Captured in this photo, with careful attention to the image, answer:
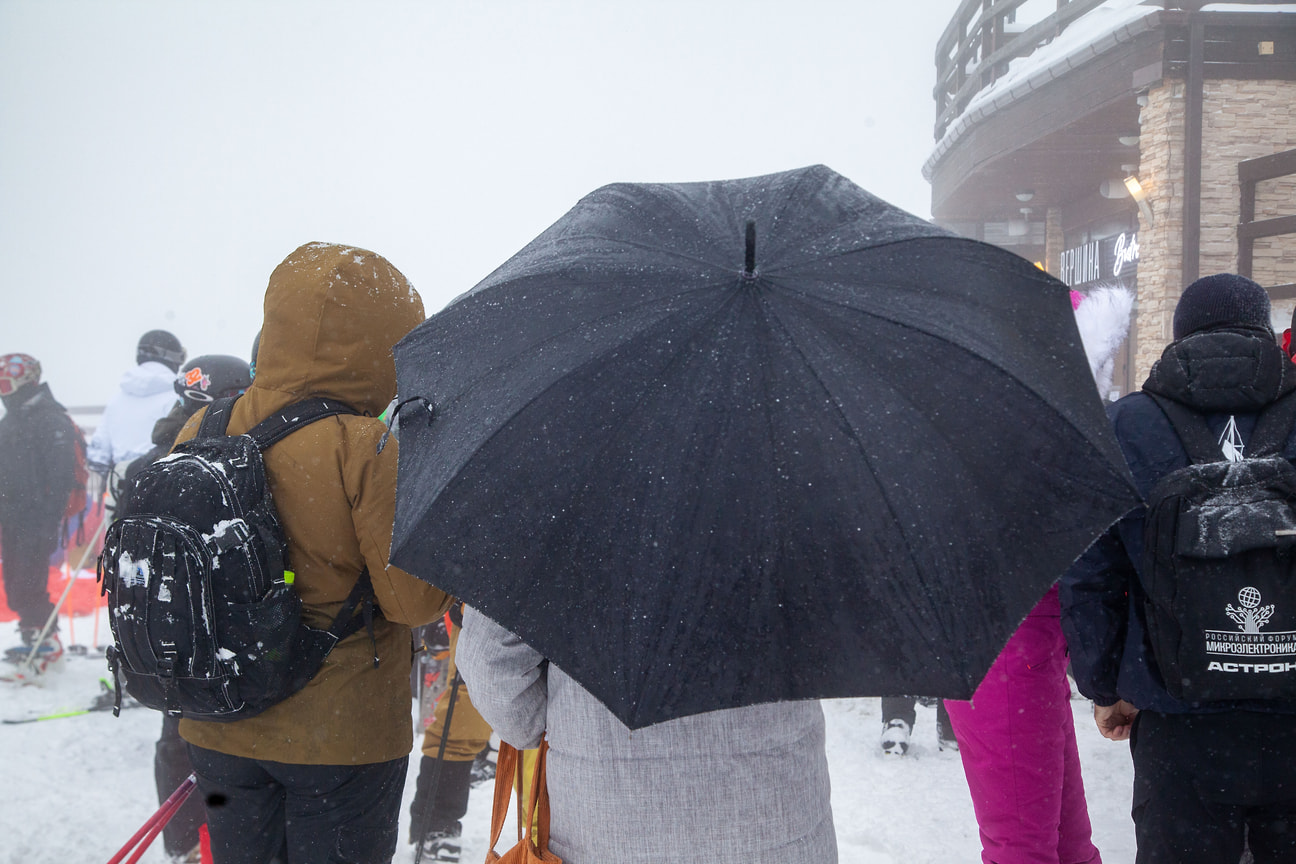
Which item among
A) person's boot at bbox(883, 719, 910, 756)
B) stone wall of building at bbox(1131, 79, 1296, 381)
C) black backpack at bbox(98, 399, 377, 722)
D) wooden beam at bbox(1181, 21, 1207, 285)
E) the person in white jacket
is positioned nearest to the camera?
black backpack at bbox(98, 399, 377, 722)

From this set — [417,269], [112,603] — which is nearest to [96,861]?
[112,603]

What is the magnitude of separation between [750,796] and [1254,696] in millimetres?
1298

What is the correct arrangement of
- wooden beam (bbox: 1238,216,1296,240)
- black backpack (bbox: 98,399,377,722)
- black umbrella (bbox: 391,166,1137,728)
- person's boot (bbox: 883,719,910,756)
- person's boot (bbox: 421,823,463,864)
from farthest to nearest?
wooden beam (bbox: 1238,216,1296,240)
person's boot (bbox: 883,719,910,756)
person's boot (bbox: 421,823,463,864)
black backpack (bbox: 98,399,377,722)
black umbrella (bbox: 391,166,1137,728)

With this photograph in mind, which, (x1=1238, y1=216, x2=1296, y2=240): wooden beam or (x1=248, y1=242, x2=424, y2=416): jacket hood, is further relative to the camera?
(x1=1238, y1=216, x2=1296, y2=240): wooden beam

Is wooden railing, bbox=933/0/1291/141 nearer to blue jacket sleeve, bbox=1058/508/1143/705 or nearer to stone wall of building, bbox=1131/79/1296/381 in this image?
stone wall of building, bbox=1131/79/1296/381

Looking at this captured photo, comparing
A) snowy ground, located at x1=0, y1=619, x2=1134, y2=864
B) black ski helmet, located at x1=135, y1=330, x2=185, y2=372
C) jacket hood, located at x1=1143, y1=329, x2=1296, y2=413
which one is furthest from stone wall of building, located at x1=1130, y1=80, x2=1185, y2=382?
black ski helmet, located at x1=135, y1=330, x2=185, y2=372

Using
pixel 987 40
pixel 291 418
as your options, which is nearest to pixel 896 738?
pixel 291 418

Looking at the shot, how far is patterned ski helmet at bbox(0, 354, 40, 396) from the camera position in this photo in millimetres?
6430

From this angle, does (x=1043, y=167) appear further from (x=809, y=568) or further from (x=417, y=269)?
(x=417, y=269)

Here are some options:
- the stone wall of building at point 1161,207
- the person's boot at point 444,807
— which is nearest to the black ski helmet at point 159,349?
the person's boot at point 444,807

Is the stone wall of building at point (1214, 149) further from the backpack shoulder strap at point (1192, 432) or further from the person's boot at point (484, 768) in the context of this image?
the person's boot at point (484, 768)

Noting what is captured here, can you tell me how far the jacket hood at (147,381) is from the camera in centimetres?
568

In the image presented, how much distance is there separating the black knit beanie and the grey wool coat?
1.61 m

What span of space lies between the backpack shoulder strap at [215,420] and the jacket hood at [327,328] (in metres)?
0.10
